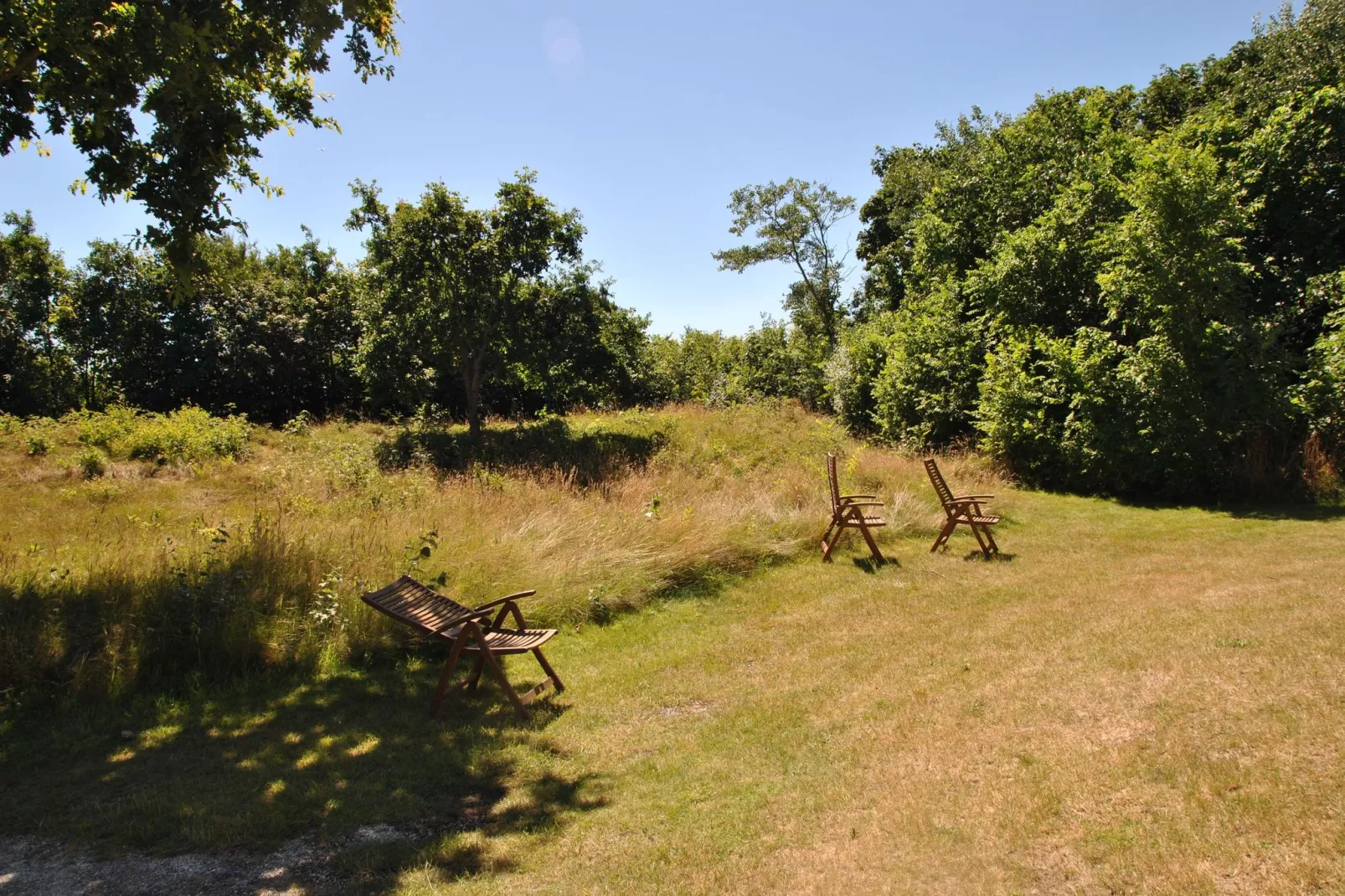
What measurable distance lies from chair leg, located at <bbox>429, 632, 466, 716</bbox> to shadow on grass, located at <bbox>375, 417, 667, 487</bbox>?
9823 millimetres

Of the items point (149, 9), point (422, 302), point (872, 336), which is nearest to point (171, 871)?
point (149, 9)

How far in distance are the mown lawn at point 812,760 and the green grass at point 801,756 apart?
0.02 meters

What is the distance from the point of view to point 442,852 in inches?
134

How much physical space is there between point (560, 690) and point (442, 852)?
87.8 inches

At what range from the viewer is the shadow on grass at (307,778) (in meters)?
3.56

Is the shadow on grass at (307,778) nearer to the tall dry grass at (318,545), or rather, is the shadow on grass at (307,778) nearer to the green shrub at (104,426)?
the tall dry grass at (318,545)

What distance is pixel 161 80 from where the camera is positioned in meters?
7.46

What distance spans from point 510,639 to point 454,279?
14.9 metres

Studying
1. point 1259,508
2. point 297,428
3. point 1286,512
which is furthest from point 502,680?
point 297,428

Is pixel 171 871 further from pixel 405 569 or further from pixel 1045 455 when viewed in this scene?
pixel 1045 455

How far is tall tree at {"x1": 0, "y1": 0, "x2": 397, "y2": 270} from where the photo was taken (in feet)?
22.6

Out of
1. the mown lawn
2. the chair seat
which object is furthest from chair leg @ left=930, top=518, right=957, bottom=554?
the chair seat

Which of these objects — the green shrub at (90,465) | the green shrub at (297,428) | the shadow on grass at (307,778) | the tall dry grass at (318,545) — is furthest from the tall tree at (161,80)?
the green shrub at (297,428)

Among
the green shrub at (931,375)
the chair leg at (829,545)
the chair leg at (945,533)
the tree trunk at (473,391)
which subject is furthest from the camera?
the tree trunk at (473,391)
